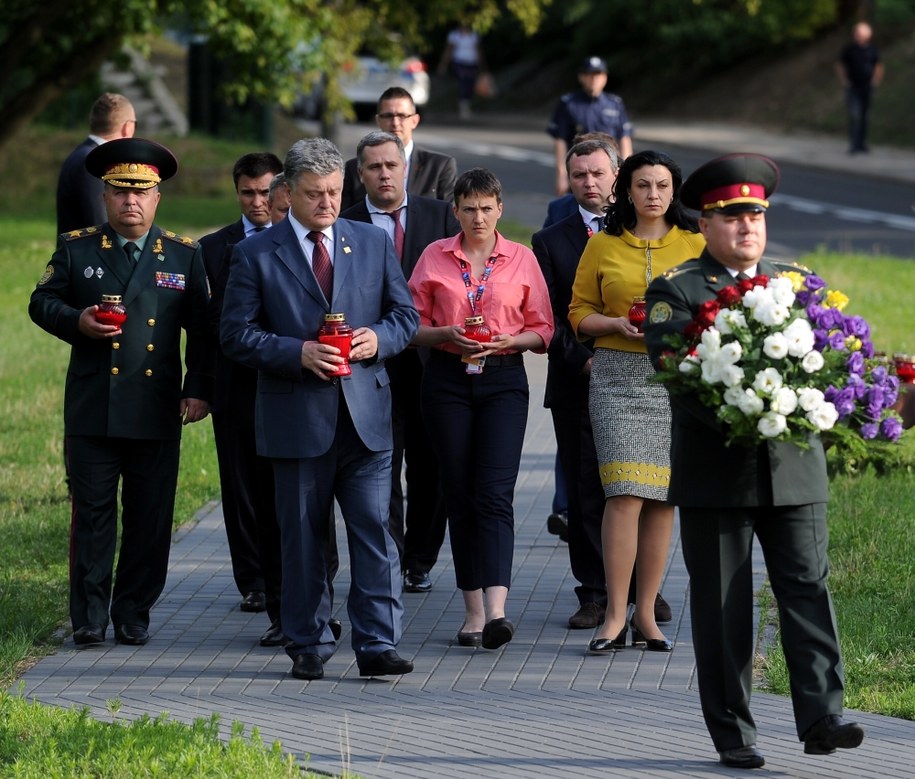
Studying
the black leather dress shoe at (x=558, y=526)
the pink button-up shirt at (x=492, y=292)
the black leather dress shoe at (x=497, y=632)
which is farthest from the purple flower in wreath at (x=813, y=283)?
the black leather dress shoe at (x=558, y=526)

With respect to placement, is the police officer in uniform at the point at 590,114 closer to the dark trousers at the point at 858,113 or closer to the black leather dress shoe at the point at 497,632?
the black leather dress shoe at the point at 497,632

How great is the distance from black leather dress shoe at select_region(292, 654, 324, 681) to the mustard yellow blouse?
5.72 ft

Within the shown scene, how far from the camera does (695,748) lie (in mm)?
5820

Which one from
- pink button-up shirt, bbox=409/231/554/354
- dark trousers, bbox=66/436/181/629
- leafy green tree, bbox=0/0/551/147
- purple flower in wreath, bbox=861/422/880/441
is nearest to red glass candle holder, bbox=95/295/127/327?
dark trousers, bbox=66/436/181/629

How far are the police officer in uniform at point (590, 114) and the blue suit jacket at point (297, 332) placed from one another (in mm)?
8266

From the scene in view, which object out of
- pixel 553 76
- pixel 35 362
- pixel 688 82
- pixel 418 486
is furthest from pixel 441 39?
pixel 418 486

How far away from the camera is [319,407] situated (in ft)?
21.9

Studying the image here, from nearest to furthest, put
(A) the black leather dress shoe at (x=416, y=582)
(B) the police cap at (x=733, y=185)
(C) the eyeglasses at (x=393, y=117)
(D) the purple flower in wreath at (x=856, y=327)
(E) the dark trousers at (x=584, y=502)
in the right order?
(D) the purple flower in wreath at (x=856, y=327) < (B) the police cap at (x=733, y=185) < (E) the dark trousers at (x=584, y=502) < (A) the black leather dress shoe at (x=416, y=582) < (C) the eyeglasses at (x=393, y=117)

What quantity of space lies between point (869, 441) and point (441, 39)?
150 feet

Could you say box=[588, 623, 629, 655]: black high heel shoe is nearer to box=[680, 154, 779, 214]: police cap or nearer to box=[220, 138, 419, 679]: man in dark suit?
box=[220, 138, 419, 679]: man in dark suit

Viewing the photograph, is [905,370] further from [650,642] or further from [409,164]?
[409,164]

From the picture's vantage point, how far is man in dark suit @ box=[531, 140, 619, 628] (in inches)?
296

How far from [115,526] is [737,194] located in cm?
323

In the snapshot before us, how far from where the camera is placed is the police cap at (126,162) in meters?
7.15
